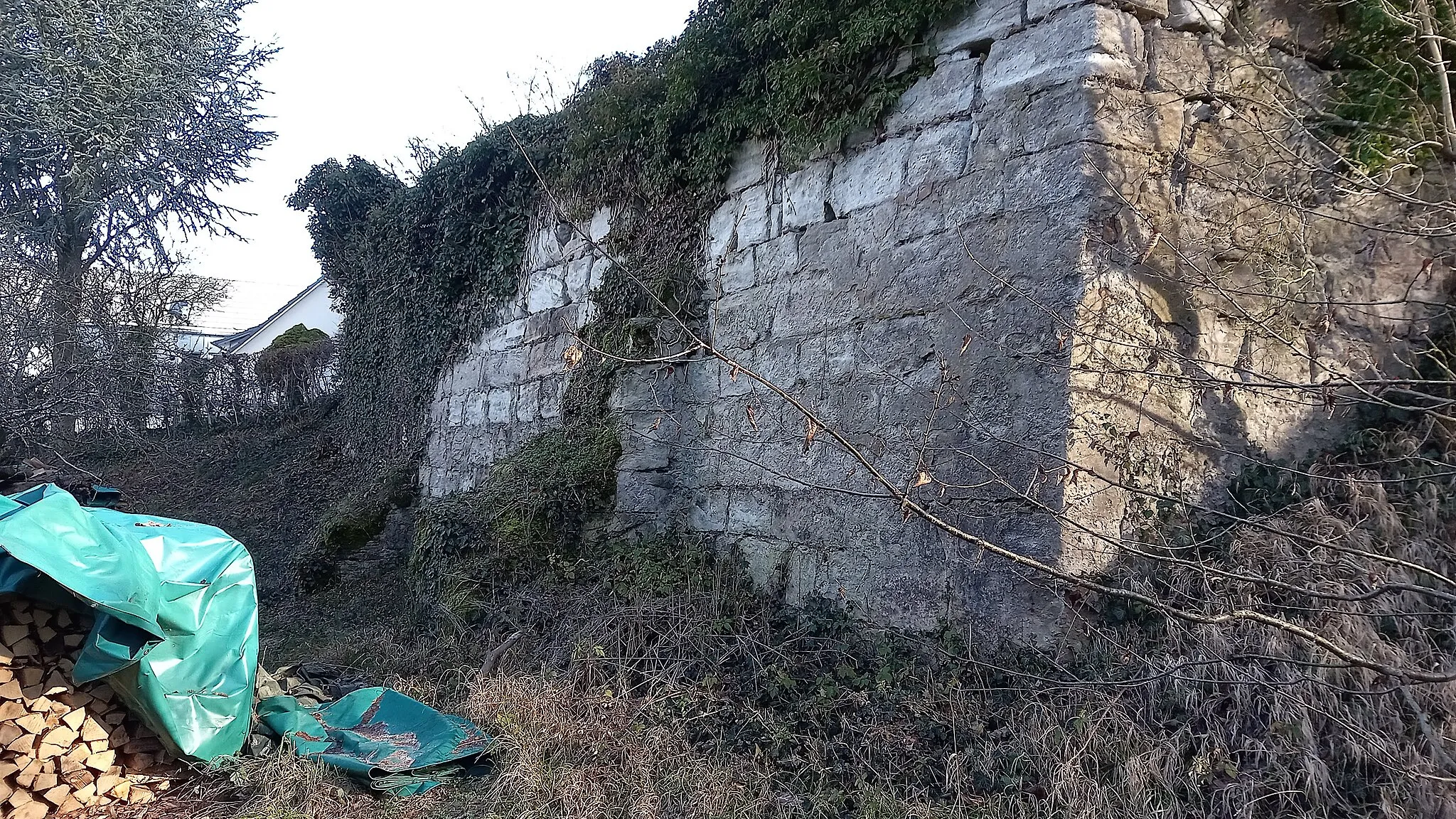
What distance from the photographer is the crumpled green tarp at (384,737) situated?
3.56 m

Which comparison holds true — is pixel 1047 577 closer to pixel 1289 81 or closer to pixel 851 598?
pixel 851 598

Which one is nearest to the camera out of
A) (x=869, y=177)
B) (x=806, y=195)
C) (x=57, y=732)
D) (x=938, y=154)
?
(x=57, y=732)

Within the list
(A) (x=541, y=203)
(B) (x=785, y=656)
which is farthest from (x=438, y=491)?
(B) (x=785, y=656)

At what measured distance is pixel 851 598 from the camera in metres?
4.02

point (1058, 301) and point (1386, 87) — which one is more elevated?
point (1386, 87)

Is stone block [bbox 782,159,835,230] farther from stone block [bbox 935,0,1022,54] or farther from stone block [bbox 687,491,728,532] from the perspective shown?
stone block [bbox 687,491,728,532]

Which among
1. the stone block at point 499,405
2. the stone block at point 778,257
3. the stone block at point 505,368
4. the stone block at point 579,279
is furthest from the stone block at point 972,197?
the stone block at point 499,405

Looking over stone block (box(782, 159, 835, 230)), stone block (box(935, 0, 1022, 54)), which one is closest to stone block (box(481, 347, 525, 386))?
stone block (box(782, 159, 835, 230))

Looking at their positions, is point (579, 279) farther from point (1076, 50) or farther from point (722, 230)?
point (1076, 50)

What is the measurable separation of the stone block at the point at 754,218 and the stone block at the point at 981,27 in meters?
1.30

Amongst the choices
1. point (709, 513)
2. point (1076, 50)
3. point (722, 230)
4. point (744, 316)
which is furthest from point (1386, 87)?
point (709, 513)

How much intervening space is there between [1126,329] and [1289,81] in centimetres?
146

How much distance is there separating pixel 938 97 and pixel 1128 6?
825 millimetres

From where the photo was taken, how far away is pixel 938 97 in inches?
152
